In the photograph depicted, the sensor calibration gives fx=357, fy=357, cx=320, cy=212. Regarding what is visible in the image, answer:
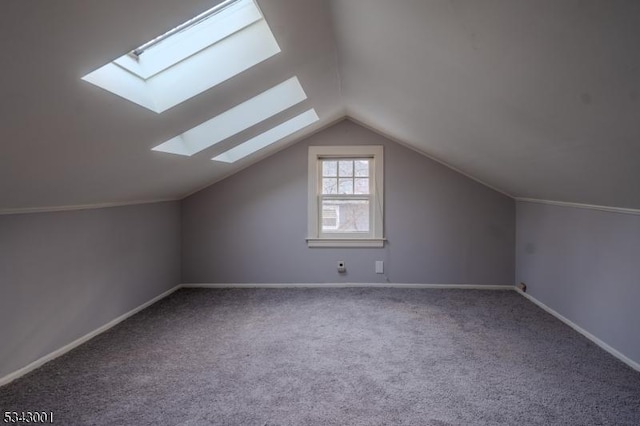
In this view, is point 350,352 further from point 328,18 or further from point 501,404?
point 328,18

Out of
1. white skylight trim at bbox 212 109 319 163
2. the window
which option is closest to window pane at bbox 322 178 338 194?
the window

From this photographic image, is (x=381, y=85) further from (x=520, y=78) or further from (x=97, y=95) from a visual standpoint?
(x=97, y=95)

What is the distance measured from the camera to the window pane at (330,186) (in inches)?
171

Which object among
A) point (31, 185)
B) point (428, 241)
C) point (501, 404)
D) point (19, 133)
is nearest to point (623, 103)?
point (501, 404)

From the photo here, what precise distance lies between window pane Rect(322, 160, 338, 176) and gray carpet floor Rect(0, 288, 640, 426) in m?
1.70

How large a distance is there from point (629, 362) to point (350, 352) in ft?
5.86

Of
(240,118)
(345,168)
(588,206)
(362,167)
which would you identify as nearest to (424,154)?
(362,167)

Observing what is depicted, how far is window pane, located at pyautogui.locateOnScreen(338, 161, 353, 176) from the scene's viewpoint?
14.3 feet

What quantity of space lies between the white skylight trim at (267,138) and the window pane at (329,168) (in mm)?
754

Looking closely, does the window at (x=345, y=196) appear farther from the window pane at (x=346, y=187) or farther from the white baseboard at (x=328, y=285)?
the white baseboard at (x=328, y=285)

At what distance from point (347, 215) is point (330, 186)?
1.35ft

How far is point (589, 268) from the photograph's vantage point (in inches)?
109

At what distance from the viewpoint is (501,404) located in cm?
188

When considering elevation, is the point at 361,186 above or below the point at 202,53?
below
